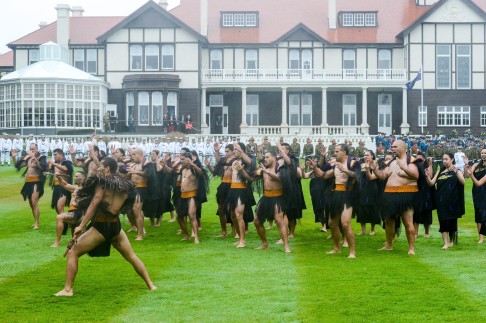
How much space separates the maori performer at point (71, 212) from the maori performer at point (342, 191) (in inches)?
171

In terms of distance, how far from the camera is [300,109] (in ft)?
176

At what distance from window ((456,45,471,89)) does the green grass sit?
3692 centimetres

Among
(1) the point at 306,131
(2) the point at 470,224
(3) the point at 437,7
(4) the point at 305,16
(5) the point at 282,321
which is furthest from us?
(4) the point at 305,16

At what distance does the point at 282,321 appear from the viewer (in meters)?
9.34

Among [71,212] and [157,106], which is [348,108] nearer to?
[157,106]

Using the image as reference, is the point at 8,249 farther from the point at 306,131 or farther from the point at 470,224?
the point at 306,131

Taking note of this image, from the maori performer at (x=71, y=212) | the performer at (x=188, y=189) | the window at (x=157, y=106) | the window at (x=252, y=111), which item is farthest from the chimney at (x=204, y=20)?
the maori performer at (x=71, y=212)

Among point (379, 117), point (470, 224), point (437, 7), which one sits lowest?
point (470, 224)

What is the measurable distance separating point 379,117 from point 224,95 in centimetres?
1052

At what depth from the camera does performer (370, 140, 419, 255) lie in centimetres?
1455

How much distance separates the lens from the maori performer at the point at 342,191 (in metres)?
14.5

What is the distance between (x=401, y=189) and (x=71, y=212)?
6023mm

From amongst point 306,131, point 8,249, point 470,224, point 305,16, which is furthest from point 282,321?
point 305,16

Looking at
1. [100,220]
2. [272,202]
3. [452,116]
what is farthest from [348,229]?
[452,116]
